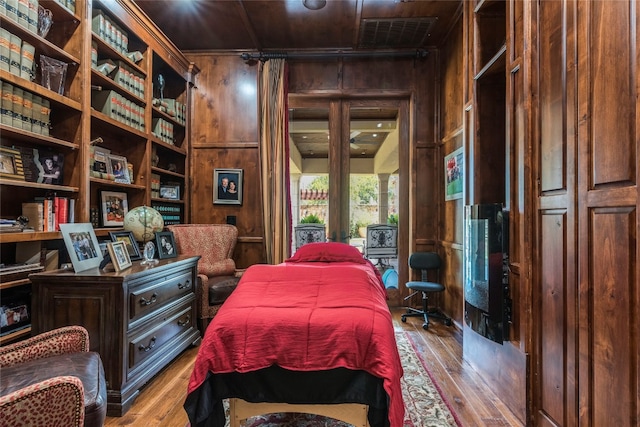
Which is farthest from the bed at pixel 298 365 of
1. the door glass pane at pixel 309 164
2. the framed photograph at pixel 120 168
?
the door glass pane at pixel 309 164

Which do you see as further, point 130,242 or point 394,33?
point 394,33

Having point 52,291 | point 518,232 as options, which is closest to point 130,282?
point 52,291

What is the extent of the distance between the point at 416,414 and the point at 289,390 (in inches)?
36.8

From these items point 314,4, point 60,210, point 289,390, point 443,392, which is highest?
point 314,4

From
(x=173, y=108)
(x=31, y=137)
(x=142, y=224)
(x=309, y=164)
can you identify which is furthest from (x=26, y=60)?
(x=309, y=164)

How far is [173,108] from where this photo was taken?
159 inches

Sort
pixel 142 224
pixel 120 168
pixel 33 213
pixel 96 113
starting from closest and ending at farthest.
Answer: pixel 33 213 < pixel 96 113 < pixel 142 224 < pixel 120 168

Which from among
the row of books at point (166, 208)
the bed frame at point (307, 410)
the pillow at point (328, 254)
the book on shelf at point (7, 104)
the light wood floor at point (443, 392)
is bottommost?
the light wood floor at point (443, 392)

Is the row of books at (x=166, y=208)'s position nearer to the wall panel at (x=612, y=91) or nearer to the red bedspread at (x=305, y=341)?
the red bedspread at (x=305, y=341)

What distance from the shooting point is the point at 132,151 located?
3377 mm

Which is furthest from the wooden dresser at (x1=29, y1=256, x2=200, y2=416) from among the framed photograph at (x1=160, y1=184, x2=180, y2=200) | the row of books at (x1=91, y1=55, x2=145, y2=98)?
the framed photograph at (x1=160, y1=184, x2=180, y2=200)

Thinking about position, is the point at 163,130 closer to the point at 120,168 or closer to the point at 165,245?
the point at 120,168

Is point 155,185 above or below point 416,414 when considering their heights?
above

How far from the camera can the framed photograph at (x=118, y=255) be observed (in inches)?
87.4
